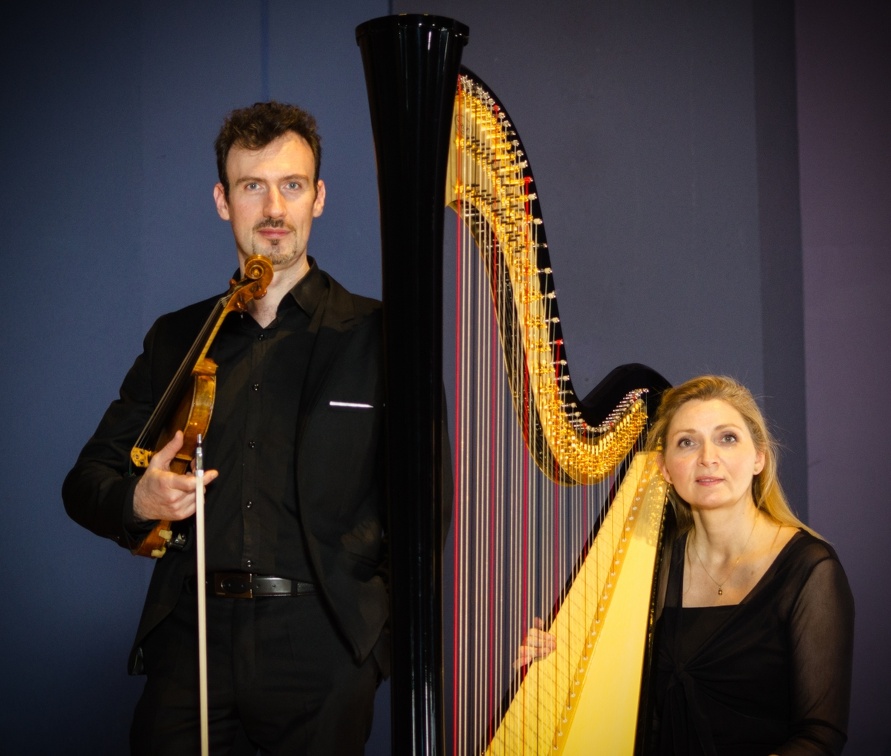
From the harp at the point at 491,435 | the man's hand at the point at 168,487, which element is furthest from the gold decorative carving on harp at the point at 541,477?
the man's hand at the point at 168,487

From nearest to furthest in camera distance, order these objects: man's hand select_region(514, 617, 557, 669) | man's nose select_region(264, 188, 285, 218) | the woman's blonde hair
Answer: man's nose select_region(264, 188, 285, 218) < man's hand select_region(514, 617, 557, 669) < the woman's blonde hair

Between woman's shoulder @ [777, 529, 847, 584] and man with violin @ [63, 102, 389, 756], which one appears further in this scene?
woman's shoulder @ [777, 529, 847, 584]

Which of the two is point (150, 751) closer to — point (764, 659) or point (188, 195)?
point (764, 659)

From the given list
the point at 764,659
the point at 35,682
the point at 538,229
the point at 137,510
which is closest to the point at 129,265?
the point at 35,682

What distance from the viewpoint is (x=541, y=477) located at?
282cm

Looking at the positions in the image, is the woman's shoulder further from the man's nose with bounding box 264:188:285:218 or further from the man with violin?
the man's nose with bounding box 264:188:285:218

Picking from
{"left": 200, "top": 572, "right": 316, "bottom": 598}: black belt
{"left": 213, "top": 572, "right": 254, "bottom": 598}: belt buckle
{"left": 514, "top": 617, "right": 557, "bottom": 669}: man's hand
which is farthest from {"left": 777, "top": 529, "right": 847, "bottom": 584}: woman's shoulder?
{"left": 213, "top": 572, "right": 254, "bottom": 598}: belt buckle

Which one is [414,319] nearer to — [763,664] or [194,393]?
[194,393]

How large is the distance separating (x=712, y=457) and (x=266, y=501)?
0.98 metres

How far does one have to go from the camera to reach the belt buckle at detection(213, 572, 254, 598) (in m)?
1.76

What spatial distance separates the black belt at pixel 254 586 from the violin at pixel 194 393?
0.14 m

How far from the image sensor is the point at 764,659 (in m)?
2.09

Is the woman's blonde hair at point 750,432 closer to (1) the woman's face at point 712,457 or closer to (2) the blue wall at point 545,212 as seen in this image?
(1) the woman's face at point 712,457

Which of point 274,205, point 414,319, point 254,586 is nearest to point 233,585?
point 254,586
